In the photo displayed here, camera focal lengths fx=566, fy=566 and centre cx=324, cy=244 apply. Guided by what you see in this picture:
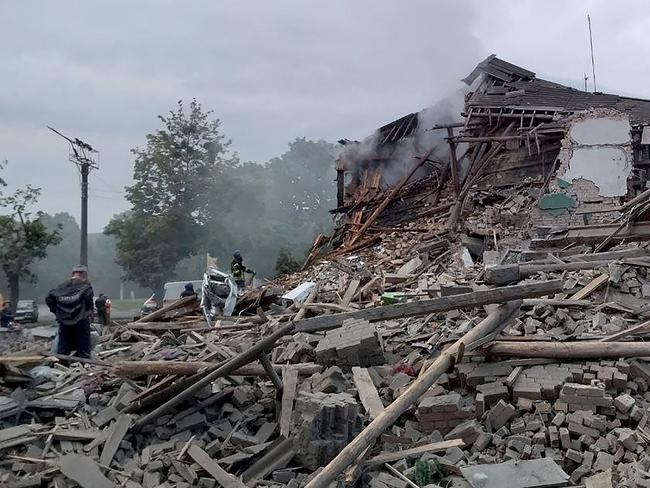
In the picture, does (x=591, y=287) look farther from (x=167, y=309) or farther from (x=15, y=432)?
(x=167, y=309)

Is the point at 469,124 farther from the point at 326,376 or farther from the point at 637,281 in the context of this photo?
the point at 326,376

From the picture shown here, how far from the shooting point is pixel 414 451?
16.6 ft

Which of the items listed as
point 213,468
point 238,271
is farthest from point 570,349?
point 238,271

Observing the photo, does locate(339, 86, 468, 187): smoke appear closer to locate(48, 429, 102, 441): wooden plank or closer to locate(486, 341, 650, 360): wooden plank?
locate(486, 341, 650, 360): wooden plank

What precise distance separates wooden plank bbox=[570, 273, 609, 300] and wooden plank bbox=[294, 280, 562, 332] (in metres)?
1.54

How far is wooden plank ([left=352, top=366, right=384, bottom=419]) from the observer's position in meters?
5.43

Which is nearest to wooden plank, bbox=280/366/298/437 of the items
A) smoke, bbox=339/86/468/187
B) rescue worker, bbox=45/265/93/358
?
rescue worker, bbox=45/265/93/358

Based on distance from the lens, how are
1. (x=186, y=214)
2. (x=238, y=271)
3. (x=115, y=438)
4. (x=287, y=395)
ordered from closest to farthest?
(x=115, y=438) → (x=287, y=395) → (x=238, y=271) → (x=186, y=214)

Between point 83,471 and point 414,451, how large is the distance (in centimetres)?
294

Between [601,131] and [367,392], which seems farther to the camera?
[601,131]

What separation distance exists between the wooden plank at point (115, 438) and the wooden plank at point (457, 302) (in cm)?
193

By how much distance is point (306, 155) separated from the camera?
6912cm

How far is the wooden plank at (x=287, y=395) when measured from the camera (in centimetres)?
546

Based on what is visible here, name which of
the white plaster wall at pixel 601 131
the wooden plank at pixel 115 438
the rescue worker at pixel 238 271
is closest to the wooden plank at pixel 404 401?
the wooden plank at pixel 115 438
